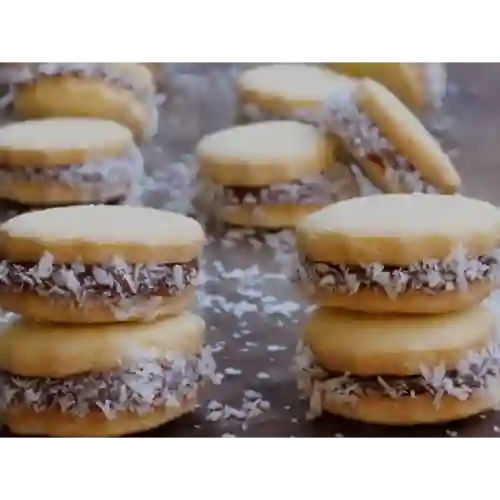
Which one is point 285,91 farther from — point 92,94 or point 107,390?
point 107,390

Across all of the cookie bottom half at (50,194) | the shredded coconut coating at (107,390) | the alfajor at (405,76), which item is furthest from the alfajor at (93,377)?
the alfajor at (405,76)

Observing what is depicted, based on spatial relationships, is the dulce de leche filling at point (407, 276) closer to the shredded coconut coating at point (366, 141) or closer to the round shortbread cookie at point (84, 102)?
the shredded coconut coating at point (366, 141)

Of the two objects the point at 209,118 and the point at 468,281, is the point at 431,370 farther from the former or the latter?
the point at 209,118

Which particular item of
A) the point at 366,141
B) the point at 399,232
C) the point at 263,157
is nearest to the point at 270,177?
the point at 263,157

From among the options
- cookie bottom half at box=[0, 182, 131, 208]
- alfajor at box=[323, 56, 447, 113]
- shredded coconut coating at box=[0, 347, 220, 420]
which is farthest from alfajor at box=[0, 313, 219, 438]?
alfajor at box=[323, 56, 447, 113]

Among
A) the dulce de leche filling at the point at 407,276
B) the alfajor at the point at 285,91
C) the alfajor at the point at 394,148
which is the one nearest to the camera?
the dulce de leche filling at the point at 407,276

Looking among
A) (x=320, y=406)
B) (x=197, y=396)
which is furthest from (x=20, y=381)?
(x=320, y=406)
